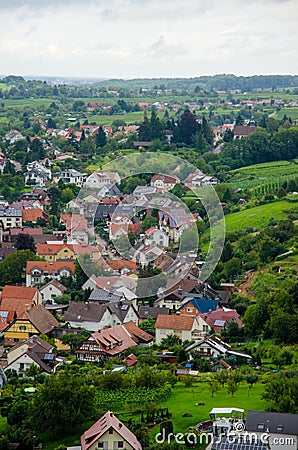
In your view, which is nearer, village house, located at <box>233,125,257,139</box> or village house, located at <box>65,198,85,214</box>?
village house, located at <box>65,198,85,214</box>

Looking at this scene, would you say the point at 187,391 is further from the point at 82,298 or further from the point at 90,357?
the point at 82,298

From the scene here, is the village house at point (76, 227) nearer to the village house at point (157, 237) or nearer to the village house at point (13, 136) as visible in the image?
the village house at point (157, 237)

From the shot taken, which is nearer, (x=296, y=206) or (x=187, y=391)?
(x=187, y=391)

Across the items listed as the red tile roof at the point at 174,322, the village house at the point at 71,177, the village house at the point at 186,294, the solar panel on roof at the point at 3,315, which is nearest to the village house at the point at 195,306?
the village house at the point at 186,294

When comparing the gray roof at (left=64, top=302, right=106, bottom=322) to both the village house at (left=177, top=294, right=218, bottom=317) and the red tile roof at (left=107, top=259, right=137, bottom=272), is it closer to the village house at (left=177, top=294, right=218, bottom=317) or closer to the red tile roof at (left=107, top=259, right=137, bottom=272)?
the village house at (left=177, top=294, right=218, bottom=317)

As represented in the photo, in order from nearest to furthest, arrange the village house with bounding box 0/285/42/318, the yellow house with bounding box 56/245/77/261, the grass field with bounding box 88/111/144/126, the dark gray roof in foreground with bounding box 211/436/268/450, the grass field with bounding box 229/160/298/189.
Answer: the dark gray roof in foreground with bounding box 211/436/268/450 → the village house with bounding box 0/285/42/318 → the yellow house with bounding box 56/245/77/261 → the grass field with bounding box 229/160/298/189 → the grass field with bounding box 88/111/144/126

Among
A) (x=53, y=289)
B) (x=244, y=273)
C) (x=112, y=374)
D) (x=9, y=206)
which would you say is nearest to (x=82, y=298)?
(x=53, y=289)

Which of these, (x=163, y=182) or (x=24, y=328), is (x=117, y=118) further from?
(x=24, y=328)

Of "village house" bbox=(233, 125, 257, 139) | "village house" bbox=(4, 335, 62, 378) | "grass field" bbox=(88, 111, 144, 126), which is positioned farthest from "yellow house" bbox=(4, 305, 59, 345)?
"grass field" bbox=(88, 111, 144, 126)
